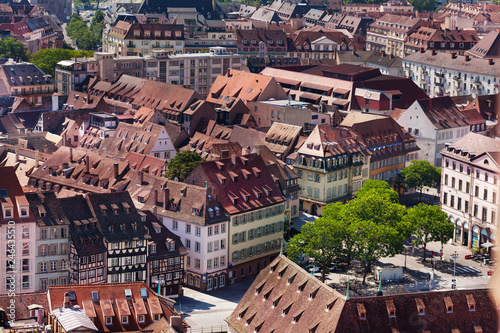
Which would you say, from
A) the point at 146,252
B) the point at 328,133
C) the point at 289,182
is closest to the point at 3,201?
the point at 146,252

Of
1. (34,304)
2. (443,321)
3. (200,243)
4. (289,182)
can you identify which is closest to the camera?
(443,321)

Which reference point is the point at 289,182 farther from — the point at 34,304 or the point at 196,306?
the point at 34,304

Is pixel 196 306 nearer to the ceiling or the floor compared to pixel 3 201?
nearer to the floor

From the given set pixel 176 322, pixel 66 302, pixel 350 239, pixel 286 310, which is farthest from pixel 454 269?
pixel 66 302

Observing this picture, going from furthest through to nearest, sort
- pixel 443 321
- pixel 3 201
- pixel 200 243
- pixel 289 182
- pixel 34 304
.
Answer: pixel 289 182
pixel 200 243
pixel 3 201
pixel 34 304
pixel 443 321

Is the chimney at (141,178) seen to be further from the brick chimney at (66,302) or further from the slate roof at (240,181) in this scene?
the brick chimney at (66,302)

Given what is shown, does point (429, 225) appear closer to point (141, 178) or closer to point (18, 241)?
point (141, 178)

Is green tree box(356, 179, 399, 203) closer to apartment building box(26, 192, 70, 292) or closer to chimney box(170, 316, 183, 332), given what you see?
apartment building box(26, 192, 70, 292)
